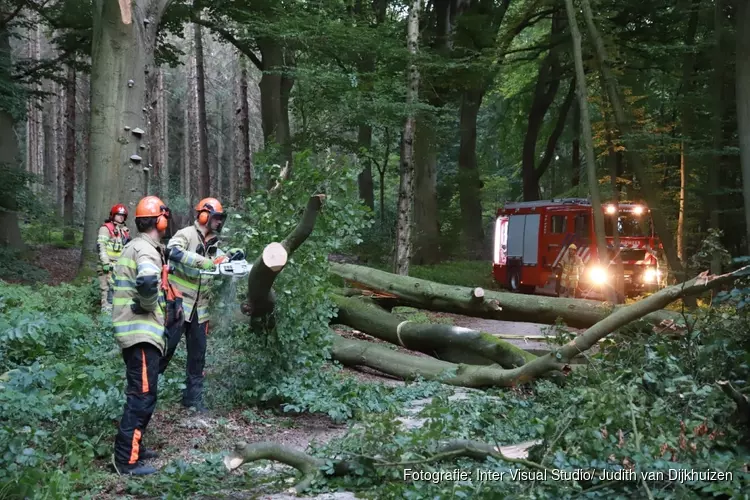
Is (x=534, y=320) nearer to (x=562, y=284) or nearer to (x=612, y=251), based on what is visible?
(x=612, y=251)

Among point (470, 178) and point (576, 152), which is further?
point (576, 152)

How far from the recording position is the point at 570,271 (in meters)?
18.7

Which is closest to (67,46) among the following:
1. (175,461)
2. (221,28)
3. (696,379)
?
(221,28)

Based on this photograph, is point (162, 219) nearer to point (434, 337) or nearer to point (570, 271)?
point (434, 337)

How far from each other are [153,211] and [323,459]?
2.29m

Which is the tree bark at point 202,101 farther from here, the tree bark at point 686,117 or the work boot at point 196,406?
the work boot at point 196,406

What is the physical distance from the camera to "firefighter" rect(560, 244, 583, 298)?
18016 millimetres

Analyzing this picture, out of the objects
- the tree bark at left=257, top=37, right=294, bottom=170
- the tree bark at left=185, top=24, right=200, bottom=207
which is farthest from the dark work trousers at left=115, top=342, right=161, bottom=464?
the tree bark at left=185, top=24, right=200, bottom=207

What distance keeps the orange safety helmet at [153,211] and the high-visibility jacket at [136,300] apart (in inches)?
10.5

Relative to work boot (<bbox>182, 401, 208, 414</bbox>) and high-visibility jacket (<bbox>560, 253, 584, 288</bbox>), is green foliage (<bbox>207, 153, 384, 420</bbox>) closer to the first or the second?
work boot (<bbox>182, 401, 208, 414</bbox>)

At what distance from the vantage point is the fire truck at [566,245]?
17203 mm

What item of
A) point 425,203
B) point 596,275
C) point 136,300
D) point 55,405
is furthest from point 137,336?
point 425,203

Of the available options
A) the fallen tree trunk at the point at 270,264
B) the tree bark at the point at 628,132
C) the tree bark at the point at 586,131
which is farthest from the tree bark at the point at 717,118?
the fallen tree trunk at the point at 270,264

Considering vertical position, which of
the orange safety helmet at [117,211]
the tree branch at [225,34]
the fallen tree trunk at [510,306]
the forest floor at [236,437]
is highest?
the tree branch at [225,34]
